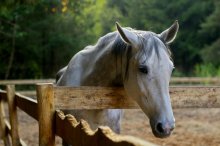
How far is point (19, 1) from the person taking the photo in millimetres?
8031

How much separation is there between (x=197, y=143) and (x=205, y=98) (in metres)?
4.42

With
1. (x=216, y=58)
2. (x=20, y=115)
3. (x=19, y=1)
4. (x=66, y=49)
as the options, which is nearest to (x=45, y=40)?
(x=66, y=49)

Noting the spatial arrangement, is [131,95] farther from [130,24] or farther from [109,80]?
[130,24]

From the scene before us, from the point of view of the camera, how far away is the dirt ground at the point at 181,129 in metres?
7.69

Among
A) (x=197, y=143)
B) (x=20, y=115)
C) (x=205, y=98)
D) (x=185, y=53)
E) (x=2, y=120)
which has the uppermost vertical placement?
(x=205, y=98)

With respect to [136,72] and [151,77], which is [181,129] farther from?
[151,77]

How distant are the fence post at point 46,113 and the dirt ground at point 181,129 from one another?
4.55 meters

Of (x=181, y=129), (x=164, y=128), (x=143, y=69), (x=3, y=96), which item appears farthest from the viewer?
(x=181, y=129)

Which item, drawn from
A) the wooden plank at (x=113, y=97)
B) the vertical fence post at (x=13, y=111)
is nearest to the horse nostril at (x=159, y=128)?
the wooden plank at (x=113, y=97)

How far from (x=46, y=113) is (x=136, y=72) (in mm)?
705

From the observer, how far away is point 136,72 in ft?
9.80

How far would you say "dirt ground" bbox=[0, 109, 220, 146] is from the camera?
25.2 ft

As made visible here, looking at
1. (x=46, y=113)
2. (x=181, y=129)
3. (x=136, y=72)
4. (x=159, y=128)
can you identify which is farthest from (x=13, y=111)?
(x=181, y=129)

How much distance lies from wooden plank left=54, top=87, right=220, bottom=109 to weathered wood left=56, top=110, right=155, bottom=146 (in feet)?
0.56
